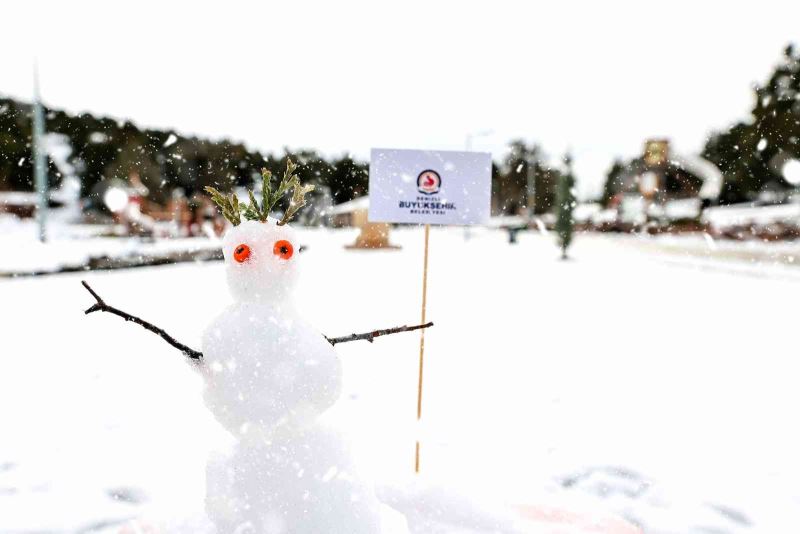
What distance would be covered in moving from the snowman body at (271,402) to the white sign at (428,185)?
1.29 m

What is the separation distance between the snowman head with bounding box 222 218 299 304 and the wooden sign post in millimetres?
1241

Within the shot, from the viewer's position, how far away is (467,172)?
361 cm

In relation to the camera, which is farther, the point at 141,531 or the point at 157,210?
the point at 157,210

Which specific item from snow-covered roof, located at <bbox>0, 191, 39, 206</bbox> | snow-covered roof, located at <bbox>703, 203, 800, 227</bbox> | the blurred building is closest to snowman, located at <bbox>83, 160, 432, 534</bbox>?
snow-covered roof, located at <bbox>703, 203, 800, 227</bbox>

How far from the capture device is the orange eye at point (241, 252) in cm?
229

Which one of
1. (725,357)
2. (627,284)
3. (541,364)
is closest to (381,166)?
(541,364)

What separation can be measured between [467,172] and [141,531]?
2.73 m

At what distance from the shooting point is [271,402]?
223 centimetres

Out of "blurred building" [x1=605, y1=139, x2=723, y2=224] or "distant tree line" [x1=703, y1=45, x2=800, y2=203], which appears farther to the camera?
"blurred building" [x1=605, y1=139, x2=723, y2=224]

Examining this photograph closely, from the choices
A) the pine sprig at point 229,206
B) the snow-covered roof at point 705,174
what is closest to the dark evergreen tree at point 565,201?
the pine sprig at point 229,206

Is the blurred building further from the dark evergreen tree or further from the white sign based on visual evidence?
the white sign

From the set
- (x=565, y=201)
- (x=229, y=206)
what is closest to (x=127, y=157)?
(x=565, y=201)

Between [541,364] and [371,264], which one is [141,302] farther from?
[371,264]

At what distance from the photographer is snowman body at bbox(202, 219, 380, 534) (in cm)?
224
